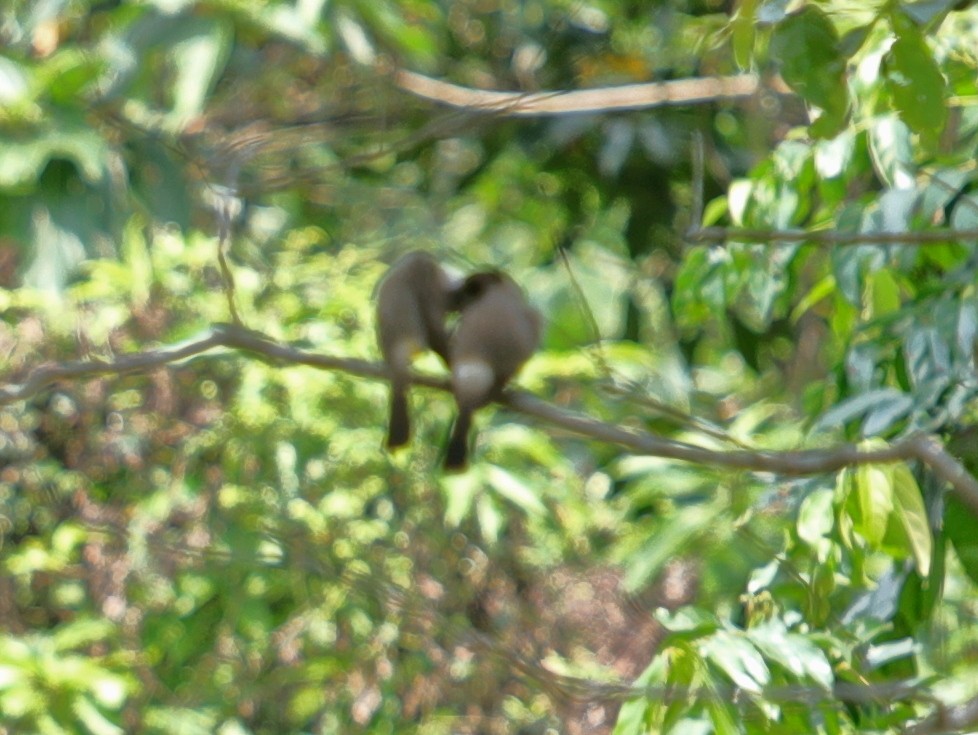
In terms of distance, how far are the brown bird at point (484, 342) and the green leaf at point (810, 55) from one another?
1630 mm

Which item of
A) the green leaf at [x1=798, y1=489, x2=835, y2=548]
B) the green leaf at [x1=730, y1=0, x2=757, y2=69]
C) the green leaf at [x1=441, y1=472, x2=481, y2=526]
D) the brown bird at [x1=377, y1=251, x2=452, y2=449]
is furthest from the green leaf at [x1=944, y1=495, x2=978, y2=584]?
the green leaf at [x1=441, y1=472, x2=481, y2=526]

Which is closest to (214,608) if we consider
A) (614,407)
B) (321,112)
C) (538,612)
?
(538,612)

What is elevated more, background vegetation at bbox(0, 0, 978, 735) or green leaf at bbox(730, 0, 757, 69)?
green leaf at bbox(730, 0, 757, 69)

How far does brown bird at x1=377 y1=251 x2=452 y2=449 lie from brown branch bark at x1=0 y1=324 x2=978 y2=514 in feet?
2.94

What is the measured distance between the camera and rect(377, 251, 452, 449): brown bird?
4.00 m

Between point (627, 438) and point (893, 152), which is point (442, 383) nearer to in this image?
point (893, 152)

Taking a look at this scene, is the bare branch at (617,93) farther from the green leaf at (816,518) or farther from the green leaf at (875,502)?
the green leaf at (875,502)

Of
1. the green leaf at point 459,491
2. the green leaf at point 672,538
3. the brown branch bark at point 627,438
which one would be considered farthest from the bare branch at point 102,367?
the green leaf at point 459,491

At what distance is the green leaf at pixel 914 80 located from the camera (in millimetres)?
2201

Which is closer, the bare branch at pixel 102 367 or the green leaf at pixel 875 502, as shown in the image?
the green leaf at pixel 875 502

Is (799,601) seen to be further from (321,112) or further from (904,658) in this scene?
(321,112)

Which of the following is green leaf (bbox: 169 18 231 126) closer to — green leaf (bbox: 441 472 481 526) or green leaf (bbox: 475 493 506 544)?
green leaf (bbox: 441 472 481 526)

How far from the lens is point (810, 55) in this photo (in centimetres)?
228

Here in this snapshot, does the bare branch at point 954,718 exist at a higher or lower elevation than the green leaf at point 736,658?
higher
